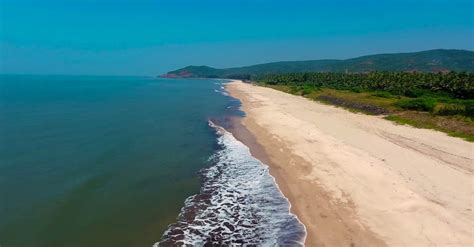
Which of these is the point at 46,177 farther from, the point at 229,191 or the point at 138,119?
the point at 138,119

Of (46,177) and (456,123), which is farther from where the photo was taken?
(456,123)

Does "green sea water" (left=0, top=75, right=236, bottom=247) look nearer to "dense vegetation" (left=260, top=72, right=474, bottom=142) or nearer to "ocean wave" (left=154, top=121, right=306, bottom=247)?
"ocean wave" (left=154, top=121, right=306, bottom=247)

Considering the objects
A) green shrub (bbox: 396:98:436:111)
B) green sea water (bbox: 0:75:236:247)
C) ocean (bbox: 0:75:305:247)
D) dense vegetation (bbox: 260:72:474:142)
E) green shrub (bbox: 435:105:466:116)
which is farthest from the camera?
green shrub (bbox: 396:98:436:111)

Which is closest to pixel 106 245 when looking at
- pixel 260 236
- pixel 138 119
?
pixel 260 236

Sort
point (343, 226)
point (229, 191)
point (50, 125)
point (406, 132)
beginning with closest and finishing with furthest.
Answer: point (343, 226)
point (229, 191)
point (406, 132)
point (50, 125)

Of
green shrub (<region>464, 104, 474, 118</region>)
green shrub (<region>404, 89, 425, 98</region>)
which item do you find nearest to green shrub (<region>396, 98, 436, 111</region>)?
green shrub (<region>464, 104, 474, 118</region>)

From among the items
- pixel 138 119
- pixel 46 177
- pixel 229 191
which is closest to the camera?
pixel 229 191
